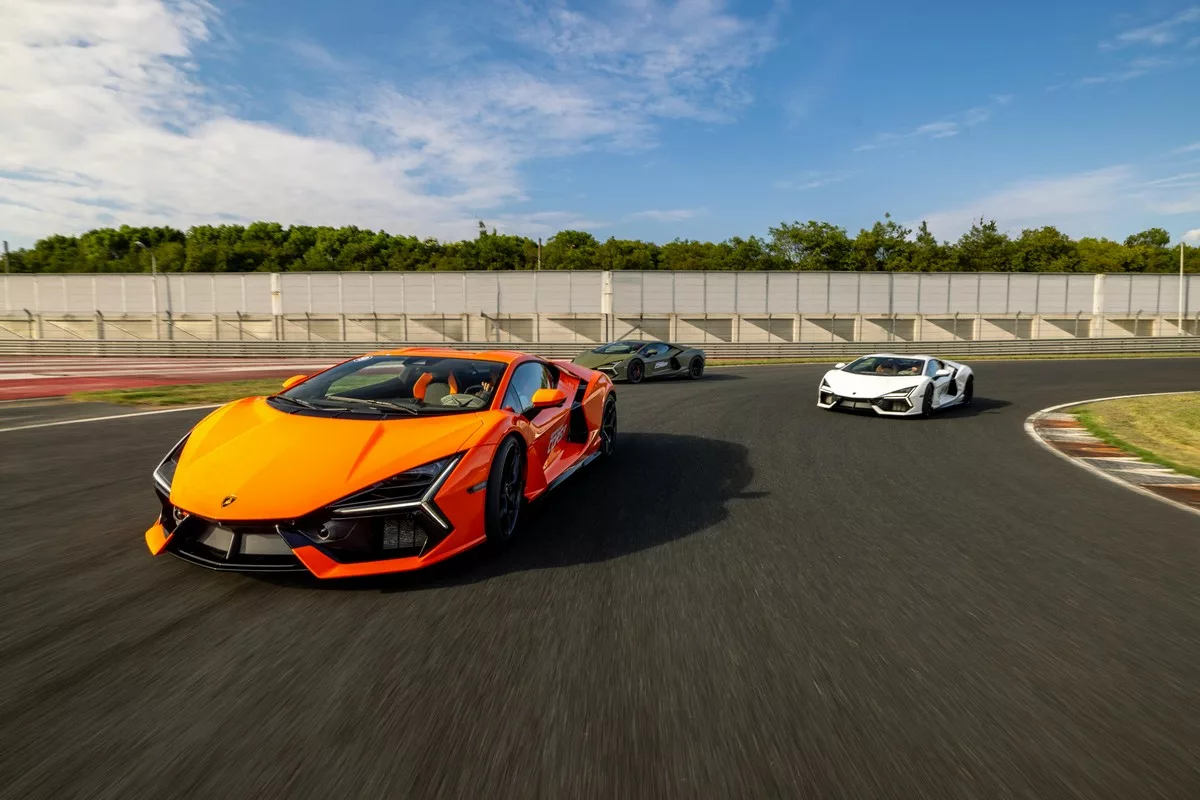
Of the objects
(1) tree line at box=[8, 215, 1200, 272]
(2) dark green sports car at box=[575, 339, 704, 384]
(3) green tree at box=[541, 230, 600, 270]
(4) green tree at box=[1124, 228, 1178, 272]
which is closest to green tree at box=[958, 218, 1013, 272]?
(1) tree line at box=[8, 215, 1200, 272]

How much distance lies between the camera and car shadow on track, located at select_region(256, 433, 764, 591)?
3762 millimetres

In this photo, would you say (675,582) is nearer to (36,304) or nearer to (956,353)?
(956,353)

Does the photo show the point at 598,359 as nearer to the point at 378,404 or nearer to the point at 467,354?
the point at 467,354

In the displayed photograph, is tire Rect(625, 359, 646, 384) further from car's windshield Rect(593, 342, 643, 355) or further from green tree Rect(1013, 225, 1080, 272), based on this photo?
green tree Rect(1013, 225, 1080, 272)

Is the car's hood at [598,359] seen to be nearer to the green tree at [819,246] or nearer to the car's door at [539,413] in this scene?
the car's door at [539,413]

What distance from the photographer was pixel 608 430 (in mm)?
7137

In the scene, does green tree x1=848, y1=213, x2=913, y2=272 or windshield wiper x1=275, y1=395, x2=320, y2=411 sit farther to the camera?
green tree x1=848, y1=213, x2=913, y2=272

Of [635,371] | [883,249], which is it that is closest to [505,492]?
[635,371]

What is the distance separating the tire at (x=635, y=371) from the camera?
17.1 m

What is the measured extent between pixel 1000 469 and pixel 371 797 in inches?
278

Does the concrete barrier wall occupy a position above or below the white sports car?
above

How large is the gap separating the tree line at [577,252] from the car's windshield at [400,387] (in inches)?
2681

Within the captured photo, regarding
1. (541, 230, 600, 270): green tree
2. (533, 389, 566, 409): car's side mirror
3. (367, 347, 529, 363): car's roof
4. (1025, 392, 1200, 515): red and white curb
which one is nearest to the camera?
(533, 389, 566, 409): car's side mirror

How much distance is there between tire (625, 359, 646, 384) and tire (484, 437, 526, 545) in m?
12.6
